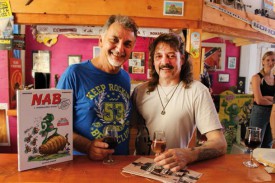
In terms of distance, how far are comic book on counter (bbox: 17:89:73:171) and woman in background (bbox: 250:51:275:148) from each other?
9.58 feet

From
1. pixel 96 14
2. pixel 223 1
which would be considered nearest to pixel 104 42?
pixel 96 14

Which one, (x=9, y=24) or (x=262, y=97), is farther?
(x=262, y=97)

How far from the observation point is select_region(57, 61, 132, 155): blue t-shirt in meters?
1.51

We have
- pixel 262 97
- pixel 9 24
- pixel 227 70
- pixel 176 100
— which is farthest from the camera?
pixel 227 70

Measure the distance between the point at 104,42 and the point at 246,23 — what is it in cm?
335

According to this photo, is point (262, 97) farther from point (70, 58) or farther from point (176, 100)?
point (70, 58)

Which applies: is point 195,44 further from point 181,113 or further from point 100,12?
point 181,113

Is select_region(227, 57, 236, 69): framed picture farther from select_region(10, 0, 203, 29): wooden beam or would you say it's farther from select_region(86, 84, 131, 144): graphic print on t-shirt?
select_region(86, 84, 131, 144): graphic print on t-shirt

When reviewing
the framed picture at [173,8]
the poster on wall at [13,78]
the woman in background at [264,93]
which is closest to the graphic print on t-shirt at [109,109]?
the framed picture at [173,8]

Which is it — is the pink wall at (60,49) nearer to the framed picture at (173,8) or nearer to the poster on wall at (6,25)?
the poster on wall at (6,25)

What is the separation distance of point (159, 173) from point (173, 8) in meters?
2.54

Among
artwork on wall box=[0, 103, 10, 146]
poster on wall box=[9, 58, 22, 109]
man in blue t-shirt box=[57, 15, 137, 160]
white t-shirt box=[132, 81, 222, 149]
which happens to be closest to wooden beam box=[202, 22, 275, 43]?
white t-shirt box=[132, 81, 222, 149]

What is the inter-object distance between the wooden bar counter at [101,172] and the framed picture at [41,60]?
5.57 meters

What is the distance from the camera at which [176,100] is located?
5.54 ft
